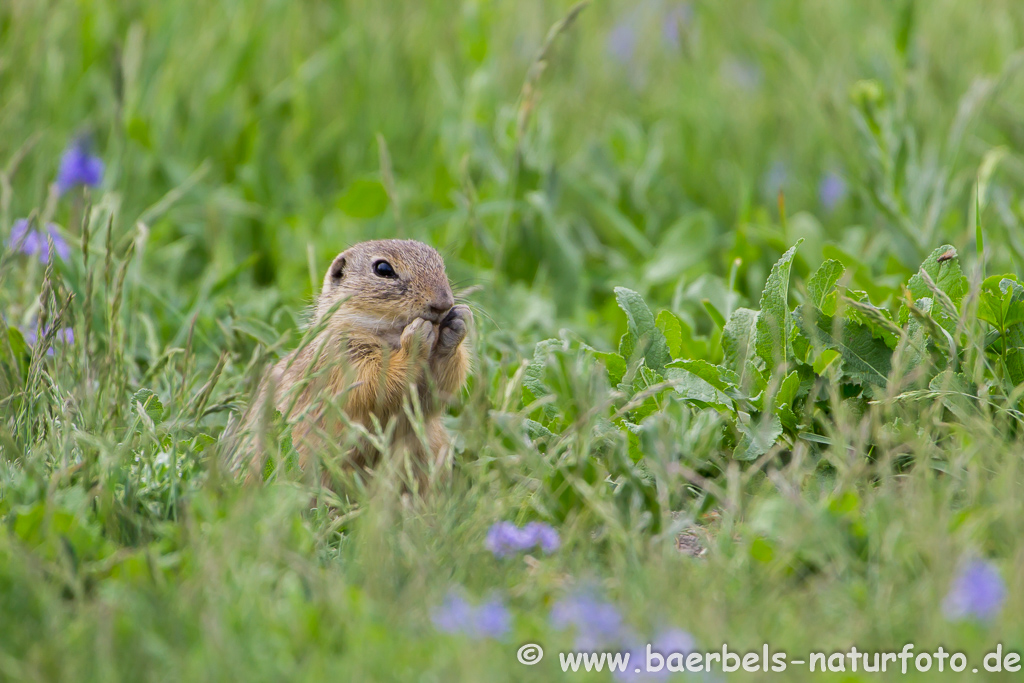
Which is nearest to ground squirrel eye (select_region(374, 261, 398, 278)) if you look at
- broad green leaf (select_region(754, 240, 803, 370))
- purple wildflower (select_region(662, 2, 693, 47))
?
A: broad green leaf (select_region(754, 240, 803, 370))

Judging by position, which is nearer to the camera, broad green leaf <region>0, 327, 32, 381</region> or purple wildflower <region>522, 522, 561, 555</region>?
purple wildflower <region>522, 522, 561, 555</region>

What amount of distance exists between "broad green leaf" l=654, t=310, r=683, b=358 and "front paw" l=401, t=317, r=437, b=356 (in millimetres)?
733

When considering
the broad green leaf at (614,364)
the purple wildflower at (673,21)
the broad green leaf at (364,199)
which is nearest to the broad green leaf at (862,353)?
the broad green leaf at (614,364)

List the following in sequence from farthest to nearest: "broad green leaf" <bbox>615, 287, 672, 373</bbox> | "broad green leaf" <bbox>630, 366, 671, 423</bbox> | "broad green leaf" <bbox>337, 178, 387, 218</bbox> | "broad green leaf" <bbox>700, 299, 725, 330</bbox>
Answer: "broad green leaf" <bbox>337, 178, 387, 218</bbox> → "broad green leaf" <bbox>700, 299, 725, 330</bbox> → "broad green leaf" <bbox>615, 287, 672, 373</bbox> → "broad green leaf" <bbox>630, 366, 671, 423</bbox>

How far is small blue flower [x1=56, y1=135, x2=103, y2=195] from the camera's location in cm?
510

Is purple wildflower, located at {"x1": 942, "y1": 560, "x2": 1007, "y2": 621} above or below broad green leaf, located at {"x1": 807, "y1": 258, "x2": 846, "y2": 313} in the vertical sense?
below

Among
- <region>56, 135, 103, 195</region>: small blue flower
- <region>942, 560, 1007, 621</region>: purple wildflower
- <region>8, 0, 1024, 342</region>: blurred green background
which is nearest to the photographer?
<region>942, 560, 1007, 621</region>: purple wildflower

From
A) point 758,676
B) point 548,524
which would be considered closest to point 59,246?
point 548,524

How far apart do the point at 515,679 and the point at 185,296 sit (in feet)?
11.0

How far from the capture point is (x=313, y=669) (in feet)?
6.10

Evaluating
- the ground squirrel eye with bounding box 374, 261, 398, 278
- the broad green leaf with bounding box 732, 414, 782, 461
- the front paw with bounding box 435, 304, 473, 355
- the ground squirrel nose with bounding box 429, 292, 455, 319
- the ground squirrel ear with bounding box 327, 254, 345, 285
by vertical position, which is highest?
the ground squirrel eye with bounding box 374, 261, 398, 278

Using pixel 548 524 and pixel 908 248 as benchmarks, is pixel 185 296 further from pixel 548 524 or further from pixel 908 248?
pixel 908 248

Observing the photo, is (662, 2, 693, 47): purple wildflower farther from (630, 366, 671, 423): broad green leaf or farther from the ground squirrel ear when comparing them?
(630, 366, 671, 423): broad green leaf

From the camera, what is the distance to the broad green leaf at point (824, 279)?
3.26m
